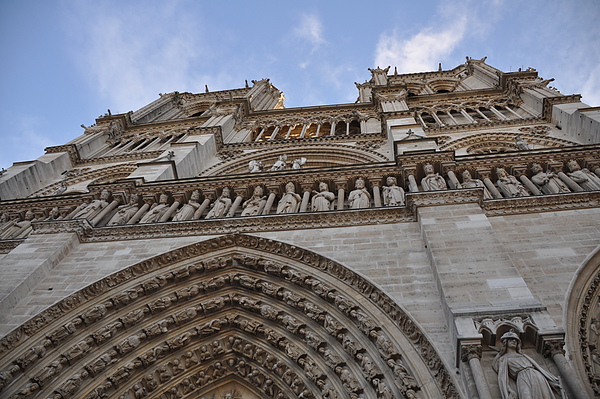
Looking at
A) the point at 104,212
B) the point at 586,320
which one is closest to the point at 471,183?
the point at 586,320

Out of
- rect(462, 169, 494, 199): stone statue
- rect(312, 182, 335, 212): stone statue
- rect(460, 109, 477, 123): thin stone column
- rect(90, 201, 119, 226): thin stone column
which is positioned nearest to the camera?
rect(462, 169, 494, 199): stone statue

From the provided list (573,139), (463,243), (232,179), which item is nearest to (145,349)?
(232,179)

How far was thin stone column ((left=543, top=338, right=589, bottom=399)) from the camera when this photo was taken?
379 centimetres

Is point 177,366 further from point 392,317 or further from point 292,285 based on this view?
point 392,317

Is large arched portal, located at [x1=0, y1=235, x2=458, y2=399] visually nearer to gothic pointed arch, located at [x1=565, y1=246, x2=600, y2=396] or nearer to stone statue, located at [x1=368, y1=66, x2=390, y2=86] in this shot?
gothic pointed arch, located at [x1=565, y1=246, x2=600, y2=396]

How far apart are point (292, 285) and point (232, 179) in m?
3.74

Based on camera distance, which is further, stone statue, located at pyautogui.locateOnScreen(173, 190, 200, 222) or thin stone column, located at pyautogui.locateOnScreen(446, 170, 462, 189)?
stone statue, located at pyautogui.locateOnScreen(173, 190, 200, 222)

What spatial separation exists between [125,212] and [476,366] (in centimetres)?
749

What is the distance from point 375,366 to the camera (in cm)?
519

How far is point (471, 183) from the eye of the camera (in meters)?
8.40

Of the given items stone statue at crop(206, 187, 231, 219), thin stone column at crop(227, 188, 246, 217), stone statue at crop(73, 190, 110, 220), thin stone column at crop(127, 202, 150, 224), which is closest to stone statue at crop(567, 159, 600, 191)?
thin stone column at crop(227, 188, 246, 217)

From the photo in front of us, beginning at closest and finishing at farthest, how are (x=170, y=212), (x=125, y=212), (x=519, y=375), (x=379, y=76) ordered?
(x=519, y=375)
(x=170, y=212)
(x=125, y=212)
(x=379, y=76)

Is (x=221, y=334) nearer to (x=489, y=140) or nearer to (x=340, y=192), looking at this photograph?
(x=340, y=192)

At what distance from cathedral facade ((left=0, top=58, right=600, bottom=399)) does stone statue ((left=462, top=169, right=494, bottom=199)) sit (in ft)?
0.46
